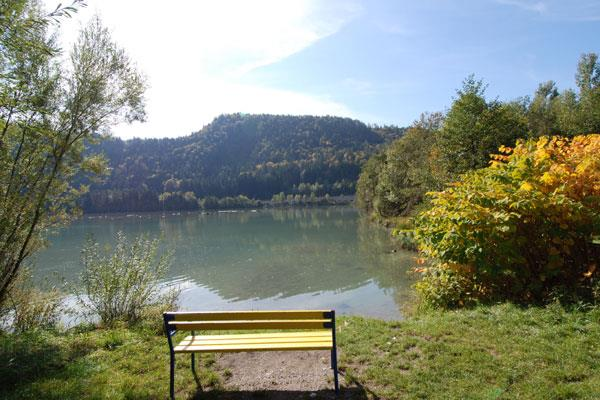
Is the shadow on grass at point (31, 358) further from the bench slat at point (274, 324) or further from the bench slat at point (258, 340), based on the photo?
the bench slat at point (274, 324)

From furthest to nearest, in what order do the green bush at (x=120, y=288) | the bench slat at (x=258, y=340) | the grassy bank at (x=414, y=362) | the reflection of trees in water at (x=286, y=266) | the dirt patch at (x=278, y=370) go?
1. the reflection of trees in water at (x=286, y=266)
2. the green bush at (x=120, y=288)
3. the dirt patch at (x=278, y=370)
4. the bench slat at (x=258, y=340)
5. the grassy bank at (x=414, y=362)

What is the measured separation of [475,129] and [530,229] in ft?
44.9

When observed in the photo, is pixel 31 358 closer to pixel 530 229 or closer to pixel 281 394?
pixel 281 394

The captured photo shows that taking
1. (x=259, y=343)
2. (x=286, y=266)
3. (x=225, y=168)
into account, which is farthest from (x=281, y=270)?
(x=225, y=168)

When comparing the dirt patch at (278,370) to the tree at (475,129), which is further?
the tree at (475,129)

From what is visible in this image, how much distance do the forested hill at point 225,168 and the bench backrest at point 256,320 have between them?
414ft

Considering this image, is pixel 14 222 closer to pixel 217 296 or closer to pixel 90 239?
pixel 90 239

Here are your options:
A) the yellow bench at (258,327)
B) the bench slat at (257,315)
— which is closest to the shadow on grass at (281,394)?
the yellow bench at (258,327)

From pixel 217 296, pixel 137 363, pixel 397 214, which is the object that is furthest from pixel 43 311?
pixel 397 214

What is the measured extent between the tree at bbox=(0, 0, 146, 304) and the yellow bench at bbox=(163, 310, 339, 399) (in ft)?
16.9

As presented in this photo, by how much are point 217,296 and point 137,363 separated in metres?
11.8

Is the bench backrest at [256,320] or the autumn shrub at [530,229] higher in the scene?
the autumn shrub at [530,229]

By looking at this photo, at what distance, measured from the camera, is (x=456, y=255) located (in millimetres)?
7426

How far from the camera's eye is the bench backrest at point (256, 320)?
4.49 metres
